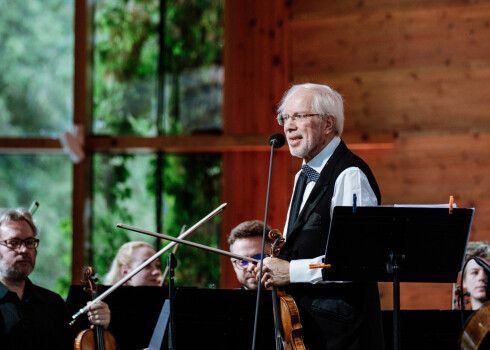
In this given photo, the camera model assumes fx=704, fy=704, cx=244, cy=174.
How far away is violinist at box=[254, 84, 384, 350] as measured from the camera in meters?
2.76

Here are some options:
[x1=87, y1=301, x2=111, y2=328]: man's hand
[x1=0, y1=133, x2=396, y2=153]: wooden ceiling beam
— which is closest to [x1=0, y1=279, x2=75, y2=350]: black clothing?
[x1=87, y1=301, x2=111, y2=328]: man's hand

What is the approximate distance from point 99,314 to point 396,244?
148cm

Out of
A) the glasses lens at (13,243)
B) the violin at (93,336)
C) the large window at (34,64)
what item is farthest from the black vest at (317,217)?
the large window at (34,64)

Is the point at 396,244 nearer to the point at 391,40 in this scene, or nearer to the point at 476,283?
the point at 476,283

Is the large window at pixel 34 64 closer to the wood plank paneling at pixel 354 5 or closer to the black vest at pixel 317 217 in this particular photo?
the wood plank paneling at pixel 354 5

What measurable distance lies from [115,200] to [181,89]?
118cm

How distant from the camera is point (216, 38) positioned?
20.9 ft

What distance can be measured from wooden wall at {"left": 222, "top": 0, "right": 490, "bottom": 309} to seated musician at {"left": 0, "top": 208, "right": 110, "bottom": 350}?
8.31 ft

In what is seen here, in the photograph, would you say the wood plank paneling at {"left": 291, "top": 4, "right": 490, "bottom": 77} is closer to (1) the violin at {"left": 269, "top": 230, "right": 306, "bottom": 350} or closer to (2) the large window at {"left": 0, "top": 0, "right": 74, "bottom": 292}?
(2) the large window at {"left": 0, "top": 0, "right": 74, "bottom": 292}

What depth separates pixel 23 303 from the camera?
3.58m

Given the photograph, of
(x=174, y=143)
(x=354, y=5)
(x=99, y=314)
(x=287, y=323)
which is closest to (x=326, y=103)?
(x=287, y=323)

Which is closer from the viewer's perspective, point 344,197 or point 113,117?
point 344,197

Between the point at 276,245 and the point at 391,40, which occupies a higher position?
the point at 391,40

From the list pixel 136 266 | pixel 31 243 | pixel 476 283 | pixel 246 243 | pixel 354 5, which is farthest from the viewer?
pixel 354 5
